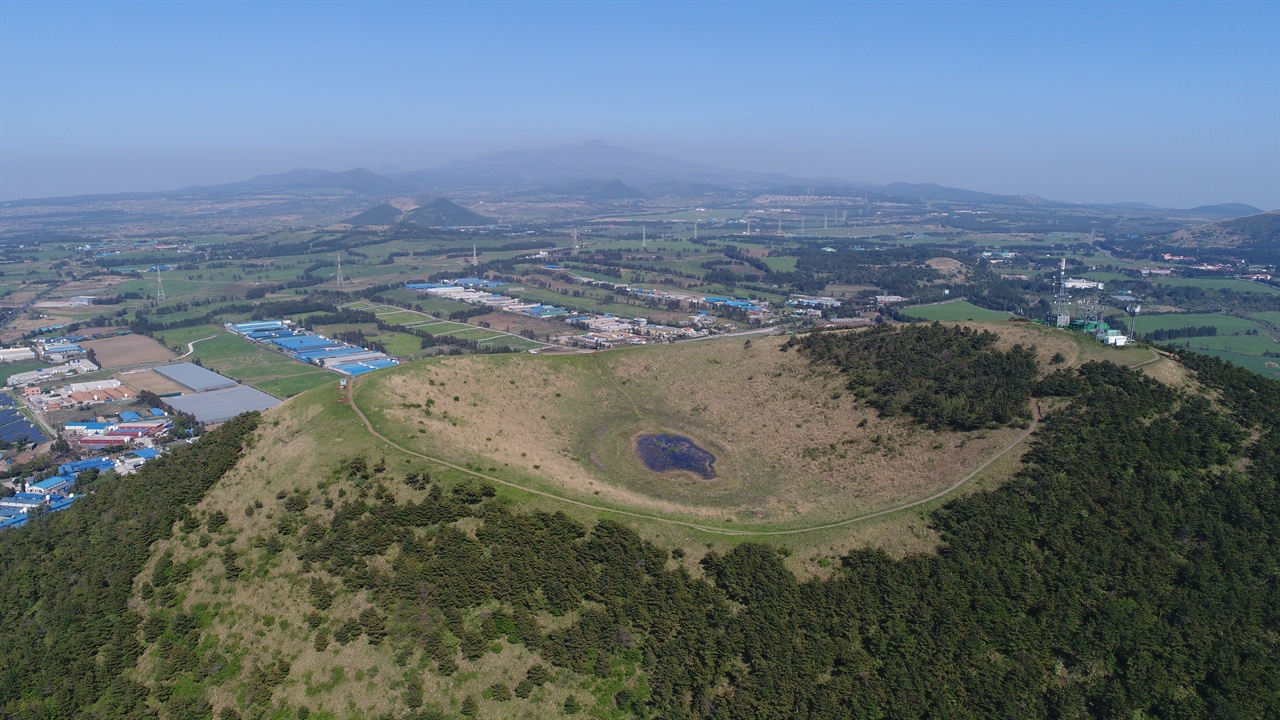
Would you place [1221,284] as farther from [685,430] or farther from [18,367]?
[18,367]

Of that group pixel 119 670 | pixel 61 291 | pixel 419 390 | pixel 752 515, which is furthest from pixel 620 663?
pixel 61 291

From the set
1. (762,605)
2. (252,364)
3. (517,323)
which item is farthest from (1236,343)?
(252,364)

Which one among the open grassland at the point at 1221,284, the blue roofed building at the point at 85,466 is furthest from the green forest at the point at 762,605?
the open grassland at the point at 1221,284

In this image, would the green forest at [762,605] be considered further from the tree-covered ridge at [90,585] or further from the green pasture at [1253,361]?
the green pasture at [1253,361]

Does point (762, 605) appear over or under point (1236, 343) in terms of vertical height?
under

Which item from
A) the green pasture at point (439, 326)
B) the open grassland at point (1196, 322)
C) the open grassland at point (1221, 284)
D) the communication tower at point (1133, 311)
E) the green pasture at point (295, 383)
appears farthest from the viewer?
the open grassland at point (1221, 284)

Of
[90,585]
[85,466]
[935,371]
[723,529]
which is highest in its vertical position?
[935,371]
